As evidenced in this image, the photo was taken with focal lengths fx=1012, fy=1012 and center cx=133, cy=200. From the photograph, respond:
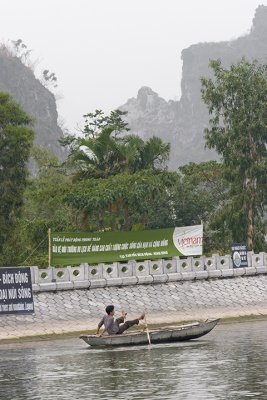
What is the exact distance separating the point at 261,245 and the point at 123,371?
43450 mm

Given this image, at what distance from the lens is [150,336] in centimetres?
3862

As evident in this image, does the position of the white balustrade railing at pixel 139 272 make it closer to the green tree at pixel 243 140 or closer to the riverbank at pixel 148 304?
the riverbank at pixel 148 304

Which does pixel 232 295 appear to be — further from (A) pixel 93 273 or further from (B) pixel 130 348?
(B) pixel 130 348

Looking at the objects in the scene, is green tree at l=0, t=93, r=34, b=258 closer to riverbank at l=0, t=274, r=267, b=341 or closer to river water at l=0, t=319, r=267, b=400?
riverbank at l=0, t=274, r=267, b=341

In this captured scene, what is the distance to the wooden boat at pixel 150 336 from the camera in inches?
1516

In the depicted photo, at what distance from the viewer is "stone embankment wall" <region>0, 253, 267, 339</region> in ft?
156

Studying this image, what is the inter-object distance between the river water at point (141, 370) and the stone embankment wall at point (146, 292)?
482 centimetres

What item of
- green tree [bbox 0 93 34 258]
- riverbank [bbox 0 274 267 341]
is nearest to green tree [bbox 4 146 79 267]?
green tree [bbox 0 93 34 258]

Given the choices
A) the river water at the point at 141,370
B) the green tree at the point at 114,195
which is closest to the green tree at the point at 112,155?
the green tree at the point at 114,195

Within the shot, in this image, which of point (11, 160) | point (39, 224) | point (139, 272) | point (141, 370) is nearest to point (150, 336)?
point (141, 370)

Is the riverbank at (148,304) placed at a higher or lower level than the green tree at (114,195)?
lower

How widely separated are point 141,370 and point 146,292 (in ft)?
70.0

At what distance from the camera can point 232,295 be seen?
5466 centimetres

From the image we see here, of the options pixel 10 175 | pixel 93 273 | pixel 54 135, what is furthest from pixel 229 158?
pixel 54 135
